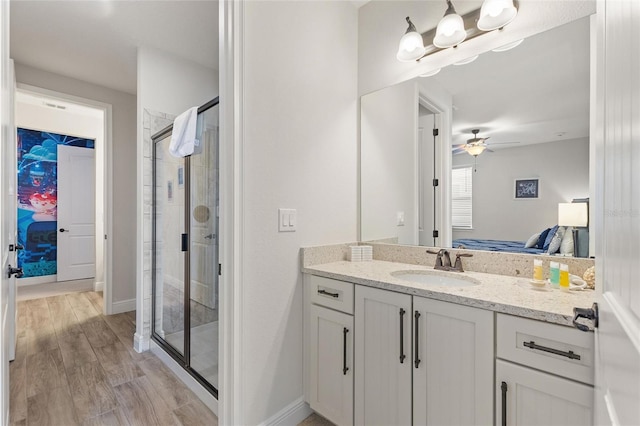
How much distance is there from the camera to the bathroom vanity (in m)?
0.99

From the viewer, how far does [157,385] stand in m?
2.10

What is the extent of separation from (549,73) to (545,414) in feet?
4.68

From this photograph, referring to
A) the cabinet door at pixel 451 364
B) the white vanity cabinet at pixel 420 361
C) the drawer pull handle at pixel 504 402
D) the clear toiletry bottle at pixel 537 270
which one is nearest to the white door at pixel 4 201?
the white vanity cabinet at pixel 420 361

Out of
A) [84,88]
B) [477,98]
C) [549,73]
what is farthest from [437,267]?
[84,88]

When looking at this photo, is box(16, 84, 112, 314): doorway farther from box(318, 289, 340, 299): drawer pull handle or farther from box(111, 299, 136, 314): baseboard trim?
box(318, 289, 340, 299): drawer pull handle

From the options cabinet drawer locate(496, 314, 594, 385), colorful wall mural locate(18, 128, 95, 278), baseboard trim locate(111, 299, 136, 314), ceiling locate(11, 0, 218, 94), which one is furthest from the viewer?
colorful wall mural locate(18, 128, 95, 278)

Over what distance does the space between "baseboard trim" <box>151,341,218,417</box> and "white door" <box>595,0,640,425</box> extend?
73.9 inches

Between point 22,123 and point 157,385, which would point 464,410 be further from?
point 22,123

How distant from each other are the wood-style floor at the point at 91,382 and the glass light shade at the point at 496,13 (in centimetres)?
257

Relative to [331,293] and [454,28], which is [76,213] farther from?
[454,28]

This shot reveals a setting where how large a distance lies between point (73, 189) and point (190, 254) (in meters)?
3.92

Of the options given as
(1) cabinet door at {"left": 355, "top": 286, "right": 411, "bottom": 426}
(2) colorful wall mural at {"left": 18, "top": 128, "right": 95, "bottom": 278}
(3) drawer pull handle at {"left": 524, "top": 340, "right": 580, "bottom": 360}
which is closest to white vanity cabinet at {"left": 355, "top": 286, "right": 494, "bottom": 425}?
(1) cabinet door at {"left": 355, "top": 286, "right": 411, "bottom": 426}

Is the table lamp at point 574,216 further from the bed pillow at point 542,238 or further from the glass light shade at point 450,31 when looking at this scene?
the glass light shade at point 450,31

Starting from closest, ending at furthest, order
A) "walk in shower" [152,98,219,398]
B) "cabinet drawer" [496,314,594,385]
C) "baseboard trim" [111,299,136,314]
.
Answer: "cabinet drawer" [496,314,594,385] → "walk in shower" [152,98,219,398] → "baseboard trim" [111,299,136,314]
